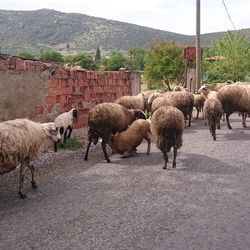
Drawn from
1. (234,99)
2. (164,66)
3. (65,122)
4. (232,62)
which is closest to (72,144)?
(65,122)

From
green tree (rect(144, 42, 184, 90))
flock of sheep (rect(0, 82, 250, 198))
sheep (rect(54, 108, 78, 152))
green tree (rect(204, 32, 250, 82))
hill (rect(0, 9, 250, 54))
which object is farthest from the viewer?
hill (rect(0, 9, 250, 54))

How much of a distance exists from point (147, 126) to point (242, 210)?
484 cm

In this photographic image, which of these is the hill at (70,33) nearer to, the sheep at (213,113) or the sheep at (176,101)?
the sheep at (176,101)

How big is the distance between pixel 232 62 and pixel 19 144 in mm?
43065

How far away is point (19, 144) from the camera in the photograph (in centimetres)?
709

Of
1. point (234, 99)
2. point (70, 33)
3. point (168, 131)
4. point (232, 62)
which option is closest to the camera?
point (168, 131)

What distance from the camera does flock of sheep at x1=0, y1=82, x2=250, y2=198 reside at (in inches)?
281

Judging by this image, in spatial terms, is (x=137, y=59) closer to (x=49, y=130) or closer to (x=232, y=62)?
(x=232, y=62)

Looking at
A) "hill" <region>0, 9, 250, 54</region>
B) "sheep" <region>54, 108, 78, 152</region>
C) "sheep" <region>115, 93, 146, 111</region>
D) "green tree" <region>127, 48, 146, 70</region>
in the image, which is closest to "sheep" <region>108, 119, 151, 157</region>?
"sheep" <region>54, 108, 78, 152</region>

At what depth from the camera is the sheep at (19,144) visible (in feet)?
22.5

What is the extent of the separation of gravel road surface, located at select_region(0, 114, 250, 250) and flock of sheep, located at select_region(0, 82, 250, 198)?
445 mm

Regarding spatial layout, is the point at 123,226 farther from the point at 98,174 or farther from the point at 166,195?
the point at 98,174

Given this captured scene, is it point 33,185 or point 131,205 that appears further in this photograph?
point 33,185

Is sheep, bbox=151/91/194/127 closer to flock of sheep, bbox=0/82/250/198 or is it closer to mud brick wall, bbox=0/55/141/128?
flock of sheep, bbox=0/82/250/198
